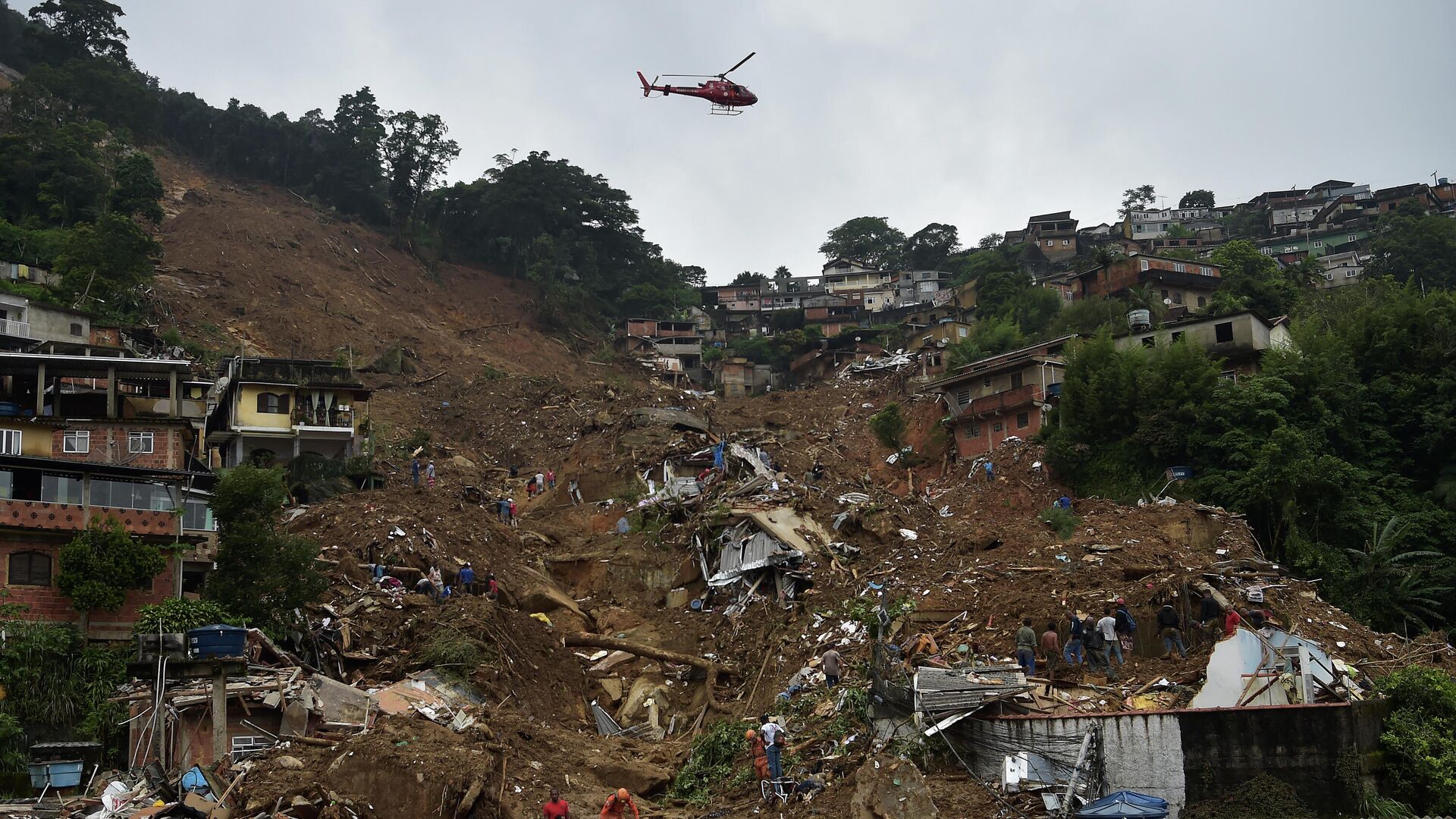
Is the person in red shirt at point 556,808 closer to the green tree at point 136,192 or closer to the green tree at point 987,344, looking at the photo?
the green tree at point 987,344

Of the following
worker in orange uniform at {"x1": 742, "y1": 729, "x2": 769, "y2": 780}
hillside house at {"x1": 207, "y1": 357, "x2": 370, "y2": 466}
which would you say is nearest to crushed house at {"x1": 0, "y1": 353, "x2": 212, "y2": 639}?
hillside house at {"x1": 207, "y1": 357, "x2": 370, "y2": 466}

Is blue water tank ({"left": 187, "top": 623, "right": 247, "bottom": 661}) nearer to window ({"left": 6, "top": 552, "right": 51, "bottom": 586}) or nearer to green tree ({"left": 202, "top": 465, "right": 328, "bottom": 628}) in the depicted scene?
green tree ({"left": 202, "top": 465, "right": 328, "bottom": 628})

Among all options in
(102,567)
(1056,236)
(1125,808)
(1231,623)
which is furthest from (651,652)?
(1056,236)

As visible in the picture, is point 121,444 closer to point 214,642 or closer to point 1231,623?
point 214,642

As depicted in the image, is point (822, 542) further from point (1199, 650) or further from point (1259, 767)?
point (1259, 767)

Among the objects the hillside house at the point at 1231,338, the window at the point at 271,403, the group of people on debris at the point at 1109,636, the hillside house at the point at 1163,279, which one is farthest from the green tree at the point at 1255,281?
the window at the point at 271,403

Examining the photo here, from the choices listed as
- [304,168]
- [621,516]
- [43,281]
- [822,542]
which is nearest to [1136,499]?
[822,542]
